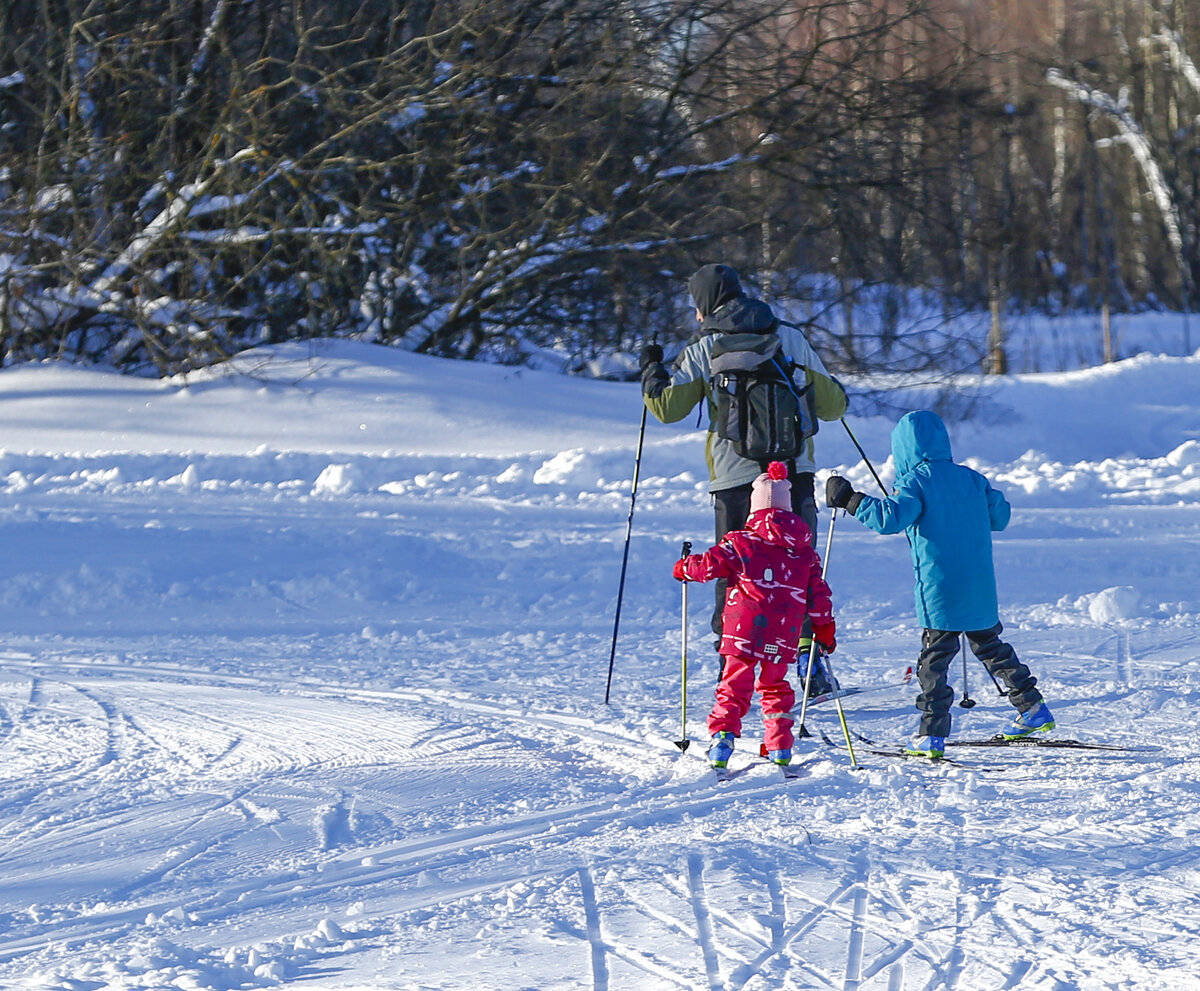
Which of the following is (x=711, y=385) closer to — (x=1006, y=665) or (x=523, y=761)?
(x=1006, y=665)

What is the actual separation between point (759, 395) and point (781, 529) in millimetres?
745

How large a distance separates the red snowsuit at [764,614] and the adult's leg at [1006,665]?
640 mm

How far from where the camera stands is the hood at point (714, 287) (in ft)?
17.3

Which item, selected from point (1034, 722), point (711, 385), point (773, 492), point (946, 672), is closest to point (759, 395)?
point (711, 385)

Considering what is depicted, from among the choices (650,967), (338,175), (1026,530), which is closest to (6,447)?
(338,175)

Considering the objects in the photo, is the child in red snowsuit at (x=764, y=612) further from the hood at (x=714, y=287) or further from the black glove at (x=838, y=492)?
the hood at (x=714, y=287)

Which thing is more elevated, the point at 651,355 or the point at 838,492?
the point at 651,355

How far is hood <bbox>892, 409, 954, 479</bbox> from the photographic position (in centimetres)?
476


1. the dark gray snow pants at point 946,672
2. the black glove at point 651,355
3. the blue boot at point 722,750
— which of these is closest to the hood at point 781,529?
the dark gray snow pants at point 946,672

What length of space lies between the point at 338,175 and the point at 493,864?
12194 mm

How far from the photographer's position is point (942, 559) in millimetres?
4723

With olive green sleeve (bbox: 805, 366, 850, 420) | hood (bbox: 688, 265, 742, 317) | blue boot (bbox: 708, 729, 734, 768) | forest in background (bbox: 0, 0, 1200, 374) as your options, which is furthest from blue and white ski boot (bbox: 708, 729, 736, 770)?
forest in background (bbox: 0, 0, 1200, 374)

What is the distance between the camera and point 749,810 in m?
4.16

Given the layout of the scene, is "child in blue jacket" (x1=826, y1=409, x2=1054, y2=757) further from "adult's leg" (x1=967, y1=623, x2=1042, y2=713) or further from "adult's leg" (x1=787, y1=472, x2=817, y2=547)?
"adult's leg" (x1=787, y1=472, x2=817, y2=547)
